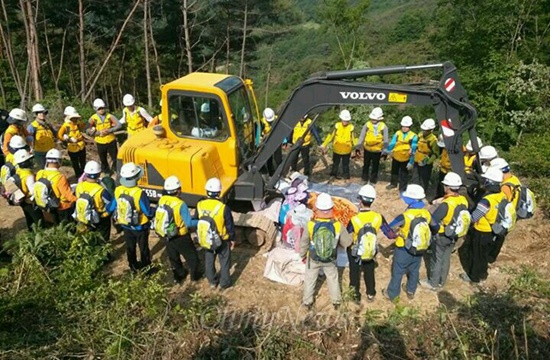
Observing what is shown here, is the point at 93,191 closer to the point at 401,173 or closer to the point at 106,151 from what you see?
the point at 106,151

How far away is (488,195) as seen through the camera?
20.1 ft

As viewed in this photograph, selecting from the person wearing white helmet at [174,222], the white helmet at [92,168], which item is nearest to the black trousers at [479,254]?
the person wearing white helmet at [174,222]

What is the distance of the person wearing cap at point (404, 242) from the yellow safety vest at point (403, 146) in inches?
126

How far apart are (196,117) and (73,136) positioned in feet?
11.3

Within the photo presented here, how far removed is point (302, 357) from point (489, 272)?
3754 mm

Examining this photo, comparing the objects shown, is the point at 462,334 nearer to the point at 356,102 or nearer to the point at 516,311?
the point at 516,311

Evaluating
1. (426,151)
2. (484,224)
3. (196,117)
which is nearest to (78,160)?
(196,117)

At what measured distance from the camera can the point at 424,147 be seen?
8.67 metres

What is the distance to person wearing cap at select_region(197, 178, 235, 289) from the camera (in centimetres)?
587

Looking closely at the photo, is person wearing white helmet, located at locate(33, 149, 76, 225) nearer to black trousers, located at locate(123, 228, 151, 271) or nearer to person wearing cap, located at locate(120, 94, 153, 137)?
black trousers, located at locate(123, 228, 151, 271)

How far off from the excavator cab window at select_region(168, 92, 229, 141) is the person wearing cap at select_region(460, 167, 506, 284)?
3850mm

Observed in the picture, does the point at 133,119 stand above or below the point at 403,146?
above

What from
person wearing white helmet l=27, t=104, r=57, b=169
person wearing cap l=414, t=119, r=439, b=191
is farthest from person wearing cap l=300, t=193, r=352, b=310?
person wearing white helmet l=27, t=104, r=57, b=169

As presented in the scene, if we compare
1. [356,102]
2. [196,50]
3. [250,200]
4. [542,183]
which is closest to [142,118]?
[250,200]
